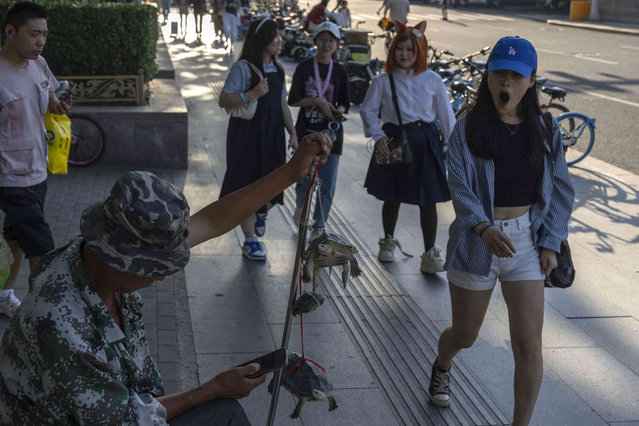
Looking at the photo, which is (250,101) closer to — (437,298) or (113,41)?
(437,298)

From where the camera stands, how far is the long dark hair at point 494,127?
370 centimetres

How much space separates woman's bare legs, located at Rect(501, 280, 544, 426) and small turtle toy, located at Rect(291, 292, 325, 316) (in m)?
1.38

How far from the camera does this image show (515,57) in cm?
363

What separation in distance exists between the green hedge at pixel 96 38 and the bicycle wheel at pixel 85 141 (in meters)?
0.93

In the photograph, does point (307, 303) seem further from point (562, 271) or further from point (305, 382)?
point (562, 271)

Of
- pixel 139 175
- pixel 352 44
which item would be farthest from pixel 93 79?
pixel 352 44

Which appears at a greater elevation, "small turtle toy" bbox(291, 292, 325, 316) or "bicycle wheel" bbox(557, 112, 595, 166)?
"small turtle toy" bbox(291, 292, 325, 316)

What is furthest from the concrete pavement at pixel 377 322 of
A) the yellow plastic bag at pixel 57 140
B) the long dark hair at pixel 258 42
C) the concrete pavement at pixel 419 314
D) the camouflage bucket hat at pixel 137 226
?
the camouflage bucket hat at pixel 137 226

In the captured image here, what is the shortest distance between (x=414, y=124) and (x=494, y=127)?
2.39m

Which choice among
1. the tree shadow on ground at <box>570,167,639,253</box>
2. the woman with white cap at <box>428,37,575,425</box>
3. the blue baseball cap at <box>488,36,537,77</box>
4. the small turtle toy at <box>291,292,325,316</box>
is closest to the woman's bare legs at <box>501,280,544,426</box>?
the woman with white cap at <box>428,37,575,425</box>

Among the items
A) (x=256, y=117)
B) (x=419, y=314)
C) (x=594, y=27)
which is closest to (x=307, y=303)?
(x=419, y=314)

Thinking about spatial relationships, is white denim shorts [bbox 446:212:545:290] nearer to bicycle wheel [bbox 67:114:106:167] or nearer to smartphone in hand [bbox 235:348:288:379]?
smartphone in hand [bbox 235:348:288:379]

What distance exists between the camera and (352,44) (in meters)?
17.0

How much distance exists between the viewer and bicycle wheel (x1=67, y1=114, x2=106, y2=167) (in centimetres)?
887
